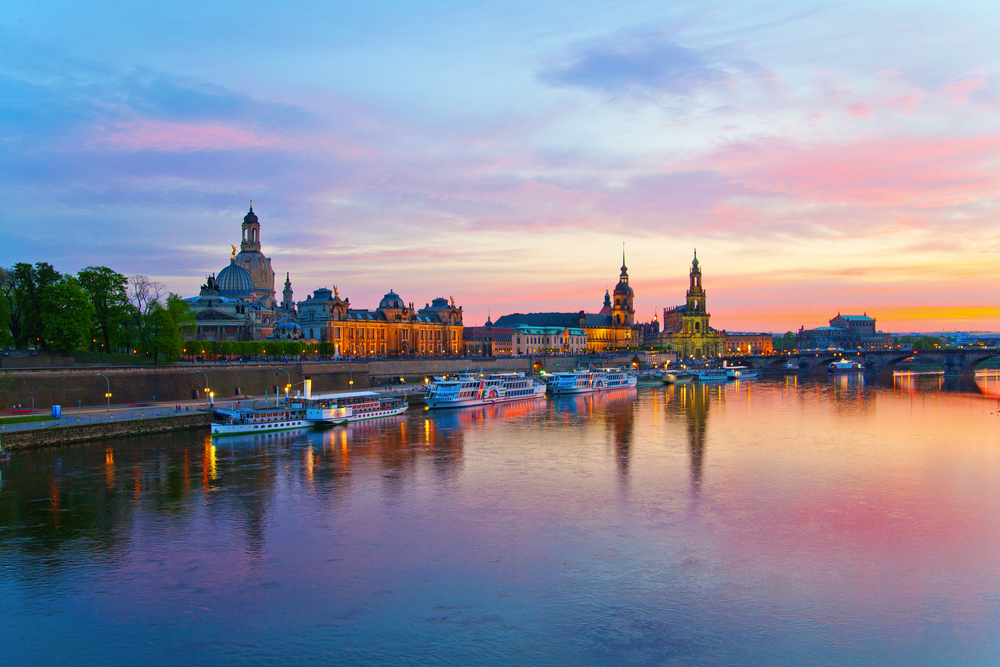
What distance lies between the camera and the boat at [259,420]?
44688mm

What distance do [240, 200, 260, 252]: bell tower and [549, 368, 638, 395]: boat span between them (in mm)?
59135

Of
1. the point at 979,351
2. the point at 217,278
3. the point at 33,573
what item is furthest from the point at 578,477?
the point at 979,351

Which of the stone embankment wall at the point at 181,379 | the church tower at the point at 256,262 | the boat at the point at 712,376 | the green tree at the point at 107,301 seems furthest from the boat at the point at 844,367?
the green tree at the point at 107,301

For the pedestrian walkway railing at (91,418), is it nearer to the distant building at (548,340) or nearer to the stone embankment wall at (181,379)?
the stone embankment wall at (181,379)

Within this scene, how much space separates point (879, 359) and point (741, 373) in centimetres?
2186

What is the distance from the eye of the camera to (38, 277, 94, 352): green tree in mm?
52281

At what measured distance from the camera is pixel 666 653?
1573 cm

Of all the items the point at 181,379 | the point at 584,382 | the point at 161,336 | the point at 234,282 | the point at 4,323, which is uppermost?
the point at 234,282

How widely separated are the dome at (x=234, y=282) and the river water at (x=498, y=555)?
239 feet

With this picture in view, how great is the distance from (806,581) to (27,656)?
18673 mm

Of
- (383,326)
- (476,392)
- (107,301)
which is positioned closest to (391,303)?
(383,326)

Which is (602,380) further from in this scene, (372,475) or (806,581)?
(806,581)

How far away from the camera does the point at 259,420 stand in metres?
46.6

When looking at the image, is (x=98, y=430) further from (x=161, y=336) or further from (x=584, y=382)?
(x=584, y=382)
